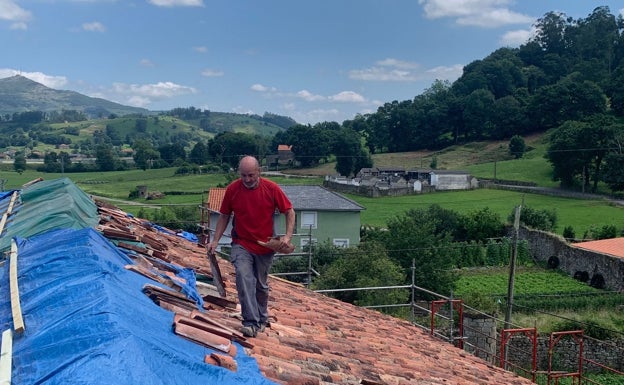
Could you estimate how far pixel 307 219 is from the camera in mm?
36844

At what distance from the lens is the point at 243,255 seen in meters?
5.36

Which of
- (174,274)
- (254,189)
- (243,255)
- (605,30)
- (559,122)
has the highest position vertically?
(605,30)

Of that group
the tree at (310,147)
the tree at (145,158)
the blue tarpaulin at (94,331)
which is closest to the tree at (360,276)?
the blue tarpaulin at (94,331)

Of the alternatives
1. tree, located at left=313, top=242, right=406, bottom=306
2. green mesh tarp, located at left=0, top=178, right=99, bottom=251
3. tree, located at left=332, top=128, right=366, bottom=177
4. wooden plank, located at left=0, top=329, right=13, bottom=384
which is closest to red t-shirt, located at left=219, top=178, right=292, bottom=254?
wooden plank, located at left=0, top=329, right=13, bottom=384

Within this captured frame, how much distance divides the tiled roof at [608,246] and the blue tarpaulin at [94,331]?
32.4m

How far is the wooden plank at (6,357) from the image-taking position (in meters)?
3.12

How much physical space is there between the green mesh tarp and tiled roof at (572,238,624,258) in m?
30.8

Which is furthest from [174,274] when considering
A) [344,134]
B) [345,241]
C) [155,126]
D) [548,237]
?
[155,126]

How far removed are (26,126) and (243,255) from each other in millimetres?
159001

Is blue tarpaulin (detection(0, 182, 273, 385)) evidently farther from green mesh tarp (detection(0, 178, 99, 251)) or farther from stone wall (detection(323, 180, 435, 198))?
stone wall (detection(323, 180, 435, 198))

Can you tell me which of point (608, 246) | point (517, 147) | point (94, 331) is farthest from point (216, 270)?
point (517, 147)

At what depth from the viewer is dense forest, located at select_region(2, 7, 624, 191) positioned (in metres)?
57.0

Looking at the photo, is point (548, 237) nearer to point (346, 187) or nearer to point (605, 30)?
point (346, 187)

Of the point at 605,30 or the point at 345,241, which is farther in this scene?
the point at 605,30
